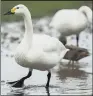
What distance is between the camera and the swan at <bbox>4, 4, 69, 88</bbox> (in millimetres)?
9062

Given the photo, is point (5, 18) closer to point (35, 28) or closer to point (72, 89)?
point (35, 28)

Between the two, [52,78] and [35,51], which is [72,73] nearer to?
[52,78]

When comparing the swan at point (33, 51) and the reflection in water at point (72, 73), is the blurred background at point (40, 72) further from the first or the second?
the swan at point (33, 51)

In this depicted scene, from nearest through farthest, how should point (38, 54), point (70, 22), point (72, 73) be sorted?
1. point (38, 54)
2. point (72, 73)
3. point (70, 22)

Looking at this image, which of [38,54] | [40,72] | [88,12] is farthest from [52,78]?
[88,12]

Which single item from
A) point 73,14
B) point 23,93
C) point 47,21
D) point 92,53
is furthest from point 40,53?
point 47,21

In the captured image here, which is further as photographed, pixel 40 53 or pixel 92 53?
pixel 92 53

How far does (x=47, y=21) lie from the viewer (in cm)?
1825

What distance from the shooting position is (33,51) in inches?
358

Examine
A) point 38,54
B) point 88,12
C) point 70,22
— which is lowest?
point 38,54

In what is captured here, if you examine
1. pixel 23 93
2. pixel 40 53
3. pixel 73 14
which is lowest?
pixel 23 93

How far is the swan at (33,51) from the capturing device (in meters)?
9.06

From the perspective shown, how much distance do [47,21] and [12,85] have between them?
8947mm

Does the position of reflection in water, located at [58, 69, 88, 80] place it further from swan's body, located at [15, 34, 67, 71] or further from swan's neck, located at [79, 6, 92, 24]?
swan's neck, located at [79, 6, 92, 24]
